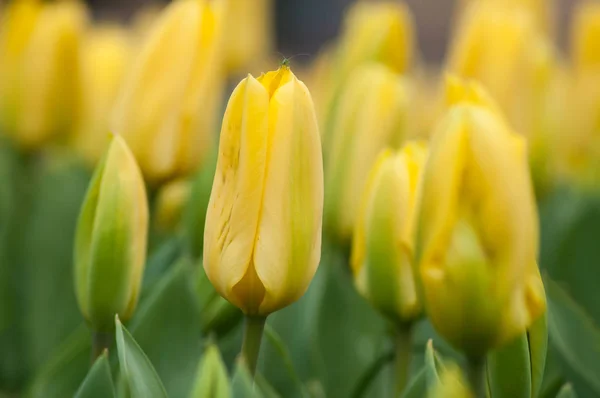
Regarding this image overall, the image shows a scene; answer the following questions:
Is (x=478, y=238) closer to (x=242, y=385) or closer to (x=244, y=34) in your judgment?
(x=242, y=385)

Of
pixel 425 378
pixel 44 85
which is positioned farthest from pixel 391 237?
pixel 44 85

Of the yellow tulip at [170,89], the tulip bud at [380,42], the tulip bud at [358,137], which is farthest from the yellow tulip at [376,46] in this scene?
the yellow tulip at [170,89]

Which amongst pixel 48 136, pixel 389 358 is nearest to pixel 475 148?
pixel 389 358

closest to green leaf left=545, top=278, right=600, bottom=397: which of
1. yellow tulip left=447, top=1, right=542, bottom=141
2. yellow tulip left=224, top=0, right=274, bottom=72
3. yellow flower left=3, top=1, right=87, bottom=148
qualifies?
yellow tulip left=447, top=1, right=542, bottom=141

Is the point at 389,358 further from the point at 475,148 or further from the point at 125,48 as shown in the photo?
the point at 125,48

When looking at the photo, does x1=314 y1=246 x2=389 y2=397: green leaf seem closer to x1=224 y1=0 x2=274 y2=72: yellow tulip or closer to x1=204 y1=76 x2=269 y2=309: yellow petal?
x1=204 y1=76 x2=269 y2=309: yellow petal
